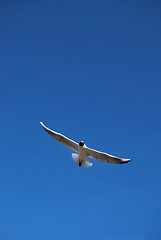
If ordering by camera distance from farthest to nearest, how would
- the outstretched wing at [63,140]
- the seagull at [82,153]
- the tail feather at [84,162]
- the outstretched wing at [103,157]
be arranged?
the outstretched wing at [63,140]
the tail feather at [84,162]
the seagull at [82,153]
the outstretched wing at [103,157]

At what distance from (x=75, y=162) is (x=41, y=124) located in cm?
307

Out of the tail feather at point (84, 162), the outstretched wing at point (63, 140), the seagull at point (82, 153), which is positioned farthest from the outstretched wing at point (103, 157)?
the outstretched wing at point (63, 140)

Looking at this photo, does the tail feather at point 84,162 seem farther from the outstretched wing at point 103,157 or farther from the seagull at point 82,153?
the outstretched wing at point 103,157

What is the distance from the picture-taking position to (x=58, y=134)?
14.5 m

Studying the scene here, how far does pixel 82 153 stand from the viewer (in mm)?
14164

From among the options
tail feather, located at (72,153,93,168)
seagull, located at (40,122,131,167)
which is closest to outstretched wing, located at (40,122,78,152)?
seagull, located at (40,122,131,167)

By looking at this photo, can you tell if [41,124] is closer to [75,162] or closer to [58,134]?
[58,134]

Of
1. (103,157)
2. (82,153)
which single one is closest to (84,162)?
(82,153)

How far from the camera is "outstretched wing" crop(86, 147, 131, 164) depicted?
13.0 m

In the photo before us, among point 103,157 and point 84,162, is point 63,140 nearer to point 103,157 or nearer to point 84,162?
point 84,162

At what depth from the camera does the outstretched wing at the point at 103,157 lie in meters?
13.0

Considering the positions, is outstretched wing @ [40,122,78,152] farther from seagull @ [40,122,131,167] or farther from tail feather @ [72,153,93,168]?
tail feather @ [72,153,93,168]

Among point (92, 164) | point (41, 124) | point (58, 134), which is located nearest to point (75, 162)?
point (92, 164)

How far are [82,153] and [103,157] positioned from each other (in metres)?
1.26
